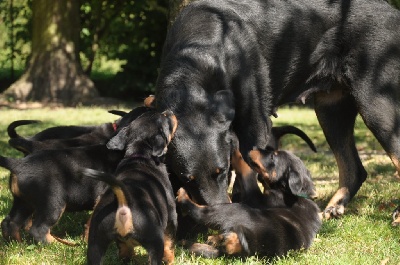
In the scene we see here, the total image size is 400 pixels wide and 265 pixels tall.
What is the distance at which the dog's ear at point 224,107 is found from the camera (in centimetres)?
556

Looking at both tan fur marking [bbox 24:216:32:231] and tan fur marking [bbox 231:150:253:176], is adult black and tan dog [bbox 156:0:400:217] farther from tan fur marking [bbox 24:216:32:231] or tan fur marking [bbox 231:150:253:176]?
tan fur marking [bbox 24:216:32:231]

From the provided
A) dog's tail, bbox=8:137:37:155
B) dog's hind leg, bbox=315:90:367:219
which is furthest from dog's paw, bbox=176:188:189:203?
dog's hind leg, bbox=315:90:367:219

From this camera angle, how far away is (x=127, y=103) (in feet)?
67.1

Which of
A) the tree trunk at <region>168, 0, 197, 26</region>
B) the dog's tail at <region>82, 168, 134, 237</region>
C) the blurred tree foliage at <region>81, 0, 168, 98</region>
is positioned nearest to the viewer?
the dog's tail at <region>82, 168, 134, 237</region>

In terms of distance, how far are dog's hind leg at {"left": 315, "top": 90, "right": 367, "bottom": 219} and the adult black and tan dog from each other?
11 mm

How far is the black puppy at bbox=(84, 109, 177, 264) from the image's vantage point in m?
4.50

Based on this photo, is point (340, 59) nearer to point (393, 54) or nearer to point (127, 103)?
point (393, 54)

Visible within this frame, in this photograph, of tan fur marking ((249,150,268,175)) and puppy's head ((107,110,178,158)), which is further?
tan fur marking ((249,150,268,175))

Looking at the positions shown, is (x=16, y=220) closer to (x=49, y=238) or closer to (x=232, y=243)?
(x=49, y=238)

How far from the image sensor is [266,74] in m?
6.27

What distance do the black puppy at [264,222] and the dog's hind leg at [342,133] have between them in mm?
A: 1364

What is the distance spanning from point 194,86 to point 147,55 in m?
16.1

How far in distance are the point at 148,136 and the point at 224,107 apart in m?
0.66

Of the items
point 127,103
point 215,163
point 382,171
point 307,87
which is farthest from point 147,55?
point 215,163
